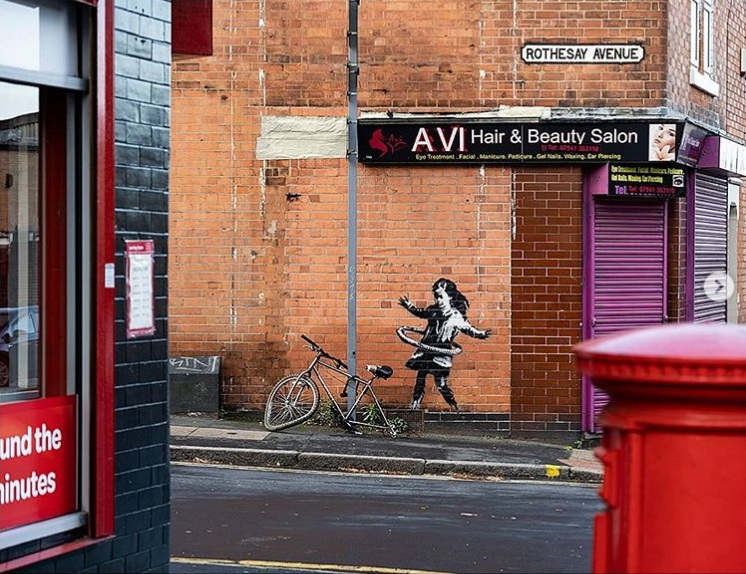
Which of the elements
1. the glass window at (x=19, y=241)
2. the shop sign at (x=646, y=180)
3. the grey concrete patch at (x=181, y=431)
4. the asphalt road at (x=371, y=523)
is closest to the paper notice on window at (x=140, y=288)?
the glass window at (x=19, y=241)

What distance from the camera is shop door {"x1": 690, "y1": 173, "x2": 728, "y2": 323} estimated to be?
15469 millimetres

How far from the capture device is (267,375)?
550 inches

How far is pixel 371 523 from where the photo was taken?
352 inches

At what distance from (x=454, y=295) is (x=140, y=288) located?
7927 millimetres

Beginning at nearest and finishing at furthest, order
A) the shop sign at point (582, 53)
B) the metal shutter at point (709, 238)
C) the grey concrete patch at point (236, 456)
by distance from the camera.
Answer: the grey concrete patch at point (236, 456)
the shop sign at point (582, 53)
the metal shutter at point (709, 238)

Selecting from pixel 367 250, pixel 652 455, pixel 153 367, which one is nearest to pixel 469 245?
pixel 367 250

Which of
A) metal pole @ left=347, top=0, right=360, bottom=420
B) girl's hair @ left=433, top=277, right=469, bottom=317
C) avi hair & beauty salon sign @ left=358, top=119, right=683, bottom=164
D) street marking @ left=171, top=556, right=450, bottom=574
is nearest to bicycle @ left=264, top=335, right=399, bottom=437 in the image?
metal pole @ left=347, top=0, right=360, bottom=420

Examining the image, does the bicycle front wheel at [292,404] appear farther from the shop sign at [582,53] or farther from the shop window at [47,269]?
the shop window at [47,269]

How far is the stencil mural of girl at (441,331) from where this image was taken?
538 inches

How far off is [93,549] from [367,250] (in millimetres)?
8167

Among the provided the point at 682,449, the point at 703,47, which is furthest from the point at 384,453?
the point at 682,449

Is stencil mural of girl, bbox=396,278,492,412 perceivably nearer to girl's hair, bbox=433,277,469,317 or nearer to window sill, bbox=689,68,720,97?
girl's hair, bbox=433,277,469,317

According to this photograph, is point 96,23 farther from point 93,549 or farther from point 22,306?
point 93,549

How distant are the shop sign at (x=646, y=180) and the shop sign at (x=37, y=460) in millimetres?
8862
